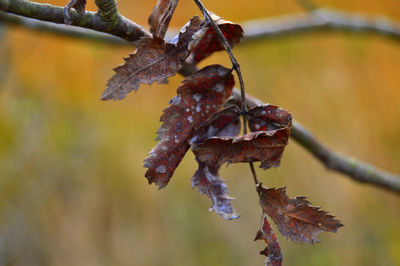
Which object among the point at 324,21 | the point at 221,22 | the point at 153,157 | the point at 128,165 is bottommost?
the point at 128,165

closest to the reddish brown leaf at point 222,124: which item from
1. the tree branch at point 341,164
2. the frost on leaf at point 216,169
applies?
the frost on leaf at point 216,169

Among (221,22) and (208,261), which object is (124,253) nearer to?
(208,261)

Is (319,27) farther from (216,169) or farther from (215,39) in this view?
(216,169)

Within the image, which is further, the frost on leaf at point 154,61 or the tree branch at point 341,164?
the tree branch at point 341,164

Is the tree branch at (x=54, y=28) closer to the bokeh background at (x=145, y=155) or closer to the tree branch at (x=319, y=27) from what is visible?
the tree branch at (x=319, y=27)

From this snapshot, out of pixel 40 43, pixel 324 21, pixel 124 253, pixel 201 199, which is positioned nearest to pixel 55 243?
pixel 124 253

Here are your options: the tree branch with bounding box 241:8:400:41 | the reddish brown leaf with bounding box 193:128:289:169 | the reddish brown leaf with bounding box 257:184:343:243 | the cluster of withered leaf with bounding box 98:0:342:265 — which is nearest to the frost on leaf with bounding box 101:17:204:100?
the cluster of withered leaf with bounding box 98:0:342:265
